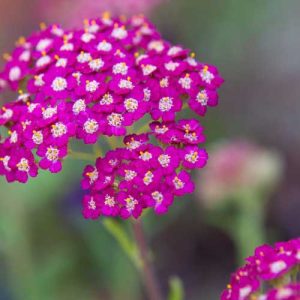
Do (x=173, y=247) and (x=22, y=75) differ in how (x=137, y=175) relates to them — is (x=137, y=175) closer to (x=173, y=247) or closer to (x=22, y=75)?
(x=22, y=75)

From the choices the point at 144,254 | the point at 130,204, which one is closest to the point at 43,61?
the point at 130,204

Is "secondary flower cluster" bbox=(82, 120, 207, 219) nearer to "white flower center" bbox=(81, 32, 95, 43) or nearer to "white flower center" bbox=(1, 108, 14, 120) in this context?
"white flower center" bbox=(1, 108, 14, 120)

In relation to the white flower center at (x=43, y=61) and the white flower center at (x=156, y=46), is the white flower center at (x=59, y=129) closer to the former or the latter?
the white flower center at (x=43, y=61)

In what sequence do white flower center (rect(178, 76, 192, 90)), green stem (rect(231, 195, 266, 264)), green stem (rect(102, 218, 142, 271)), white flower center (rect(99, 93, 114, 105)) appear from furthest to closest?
1. green stem (rect(231, 195, 266, 264))
2. green stem (rect(102, 218, 142, 271))
3. white flower center (rect(178, 76, 192, 90))
4. white flower center (rect(99, 93, 114, 105))

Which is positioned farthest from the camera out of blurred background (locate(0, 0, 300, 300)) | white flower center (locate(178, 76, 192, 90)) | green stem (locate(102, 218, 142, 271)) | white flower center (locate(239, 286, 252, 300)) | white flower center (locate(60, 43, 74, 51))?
blurred background (locate(0, 0, 300, 300))

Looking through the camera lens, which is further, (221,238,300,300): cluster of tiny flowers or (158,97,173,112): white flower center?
(158,97,173,112): white flower center

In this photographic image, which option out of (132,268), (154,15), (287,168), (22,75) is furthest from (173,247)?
(22,75)

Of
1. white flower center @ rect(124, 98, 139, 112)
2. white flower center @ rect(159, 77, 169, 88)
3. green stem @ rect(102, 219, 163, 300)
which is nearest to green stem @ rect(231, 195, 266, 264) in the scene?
green stem @ rect(102, 219, 163, 300)
